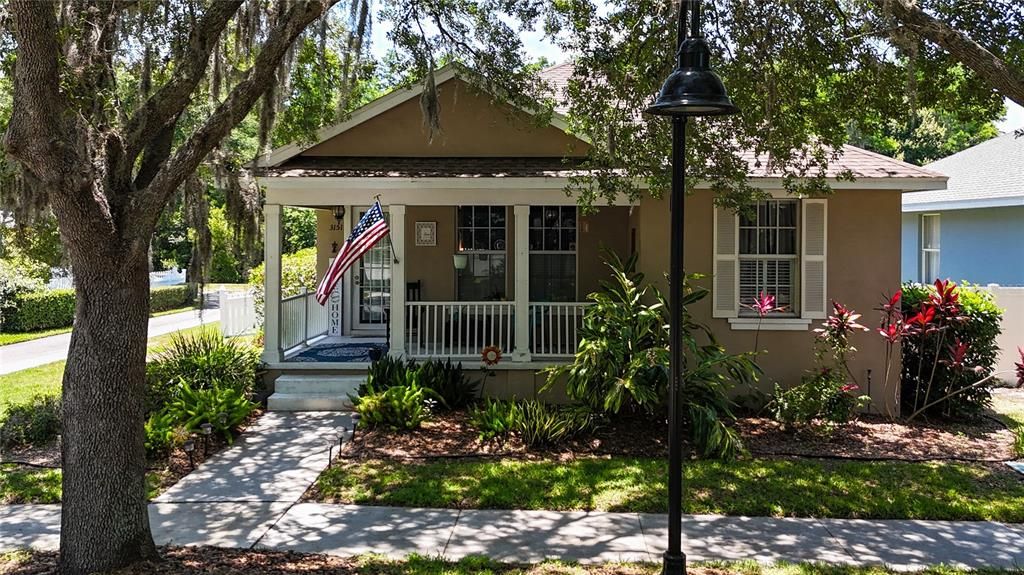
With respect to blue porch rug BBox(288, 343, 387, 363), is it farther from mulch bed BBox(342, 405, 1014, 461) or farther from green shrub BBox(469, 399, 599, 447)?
green shrub BBox(469, 399, 599, 447)

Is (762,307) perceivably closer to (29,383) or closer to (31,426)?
(31,426)

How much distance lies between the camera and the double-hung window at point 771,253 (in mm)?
10859

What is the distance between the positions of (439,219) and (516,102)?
3.58 meters

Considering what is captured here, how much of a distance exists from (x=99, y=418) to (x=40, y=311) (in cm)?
1869

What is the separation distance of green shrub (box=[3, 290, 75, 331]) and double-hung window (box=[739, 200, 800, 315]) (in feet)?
55.6

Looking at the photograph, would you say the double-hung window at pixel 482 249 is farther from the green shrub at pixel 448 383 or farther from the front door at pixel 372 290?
the green shrub at pixel 448 383

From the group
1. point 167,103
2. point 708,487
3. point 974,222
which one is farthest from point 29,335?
point 974,222

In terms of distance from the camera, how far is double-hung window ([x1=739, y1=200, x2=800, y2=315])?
10.9 meters

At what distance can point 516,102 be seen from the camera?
9.99 metres

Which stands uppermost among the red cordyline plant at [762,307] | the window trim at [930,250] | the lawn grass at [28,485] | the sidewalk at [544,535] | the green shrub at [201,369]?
the window trim at [930,250]

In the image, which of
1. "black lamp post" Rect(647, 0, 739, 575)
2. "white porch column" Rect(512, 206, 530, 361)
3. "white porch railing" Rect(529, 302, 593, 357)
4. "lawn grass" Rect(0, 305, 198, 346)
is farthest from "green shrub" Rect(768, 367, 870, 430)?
"lawn grass" Rect(0, 305, 198, 346)

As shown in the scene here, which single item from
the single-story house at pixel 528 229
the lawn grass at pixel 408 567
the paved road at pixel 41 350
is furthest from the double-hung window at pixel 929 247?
the paved road at pixel 41 350

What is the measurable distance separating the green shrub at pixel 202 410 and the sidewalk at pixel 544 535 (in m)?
1.95

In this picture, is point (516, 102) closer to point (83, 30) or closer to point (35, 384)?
point (83, 30)
